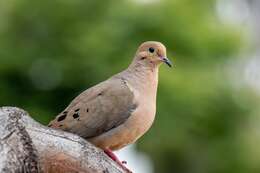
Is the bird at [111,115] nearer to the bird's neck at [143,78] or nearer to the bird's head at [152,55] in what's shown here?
the bird's neck at [143,78]

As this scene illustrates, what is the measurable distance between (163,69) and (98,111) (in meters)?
6.08

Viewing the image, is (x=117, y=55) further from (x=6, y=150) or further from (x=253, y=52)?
(x=6, y=150)

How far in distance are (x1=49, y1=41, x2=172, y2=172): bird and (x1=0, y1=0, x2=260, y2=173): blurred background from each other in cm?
586

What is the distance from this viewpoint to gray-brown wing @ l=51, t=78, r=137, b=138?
6438mm

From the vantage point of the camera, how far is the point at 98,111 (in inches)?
259

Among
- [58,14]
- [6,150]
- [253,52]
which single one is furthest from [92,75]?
[6,150]

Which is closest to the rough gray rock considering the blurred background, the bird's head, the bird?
the bird

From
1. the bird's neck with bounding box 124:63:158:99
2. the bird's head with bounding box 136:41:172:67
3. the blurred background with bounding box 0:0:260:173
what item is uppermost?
the blurred background with bounding box 0:0:260:173

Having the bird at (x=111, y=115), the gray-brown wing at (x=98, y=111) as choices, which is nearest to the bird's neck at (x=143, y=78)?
the bird at (x=111, y=115)

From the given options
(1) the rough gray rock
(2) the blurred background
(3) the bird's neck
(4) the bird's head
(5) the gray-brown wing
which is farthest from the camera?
(2) the blurred background

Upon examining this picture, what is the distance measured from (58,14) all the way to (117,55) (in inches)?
62.4

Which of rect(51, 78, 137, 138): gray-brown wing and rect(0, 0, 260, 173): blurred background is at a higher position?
rect(0, 0, 260, 173): blurred background

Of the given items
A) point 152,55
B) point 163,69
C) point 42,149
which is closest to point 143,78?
point 152,55

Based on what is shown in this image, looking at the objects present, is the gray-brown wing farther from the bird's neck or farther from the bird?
the bird's neck
